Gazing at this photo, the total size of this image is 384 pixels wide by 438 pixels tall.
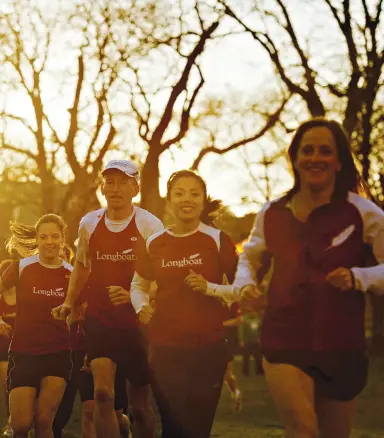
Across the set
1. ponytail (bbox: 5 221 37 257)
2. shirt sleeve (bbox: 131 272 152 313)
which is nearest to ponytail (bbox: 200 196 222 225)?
shirt sleeve (bbox: 131 272 152 313)

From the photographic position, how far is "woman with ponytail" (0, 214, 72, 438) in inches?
261

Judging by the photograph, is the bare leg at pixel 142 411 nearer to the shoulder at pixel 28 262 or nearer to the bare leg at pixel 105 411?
the bare leg at pixel 105 411

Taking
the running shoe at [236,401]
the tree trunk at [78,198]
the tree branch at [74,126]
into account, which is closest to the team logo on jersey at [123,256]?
the running shoe at [236,401]

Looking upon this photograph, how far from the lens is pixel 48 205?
24484 mm

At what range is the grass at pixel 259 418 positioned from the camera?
384 inches

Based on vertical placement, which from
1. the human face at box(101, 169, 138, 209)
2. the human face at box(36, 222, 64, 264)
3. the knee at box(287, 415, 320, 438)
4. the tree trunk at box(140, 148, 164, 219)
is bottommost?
the knee at box(287, 415, 320, 438)

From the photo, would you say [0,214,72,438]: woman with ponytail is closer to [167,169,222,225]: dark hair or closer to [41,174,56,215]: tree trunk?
[167,169,222,225]: dark hair

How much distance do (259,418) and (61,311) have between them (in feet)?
17.7

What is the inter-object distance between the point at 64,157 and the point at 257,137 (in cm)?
609

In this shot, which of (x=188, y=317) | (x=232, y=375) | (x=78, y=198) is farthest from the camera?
(x=78, y=198)

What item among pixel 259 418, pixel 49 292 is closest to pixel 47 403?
pixel 49 292

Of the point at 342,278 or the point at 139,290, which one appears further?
the point at 139,290

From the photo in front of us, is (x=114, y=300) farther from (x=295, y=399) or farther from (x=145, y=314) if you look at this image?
(x=295, y=399)

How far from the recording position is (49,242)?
7.15 metres
